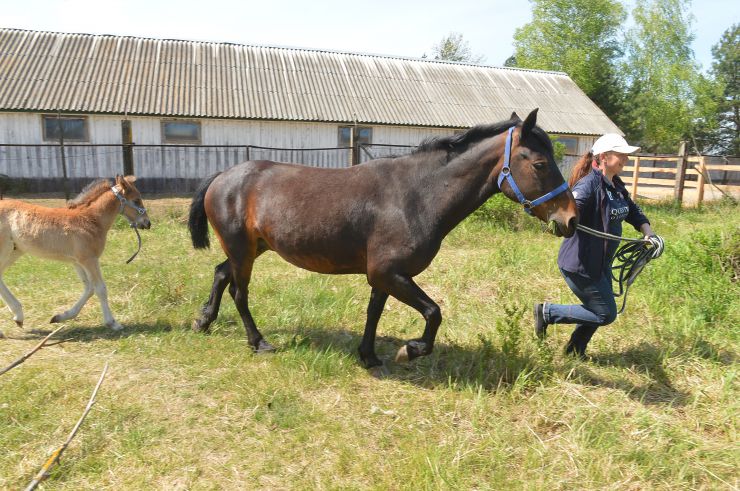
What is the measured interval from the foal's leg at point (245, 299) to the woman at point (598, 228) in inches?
110

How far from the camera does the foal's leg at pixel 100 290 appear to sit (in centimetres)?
505

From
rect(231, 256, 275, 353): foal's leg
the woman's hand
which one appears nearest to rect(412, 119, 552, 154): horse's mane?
the woman's hand

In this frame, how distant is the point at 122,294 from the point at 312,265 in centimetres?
308

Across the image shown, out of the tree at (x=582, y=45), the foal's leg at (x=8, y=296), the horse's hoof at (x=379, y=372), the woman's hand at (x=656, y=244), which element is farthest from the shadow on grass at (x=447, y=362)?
the tree at (x=582, y=45)

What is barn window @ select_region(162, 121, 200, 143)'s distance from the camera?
17.2 m

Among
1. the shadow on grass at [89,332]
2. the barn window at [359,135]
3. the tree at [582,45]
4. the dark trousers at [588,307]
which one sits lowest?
the shadow on grass at [89,332]

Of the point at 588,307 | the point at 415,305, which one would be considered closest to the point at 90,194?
the point at 415,305

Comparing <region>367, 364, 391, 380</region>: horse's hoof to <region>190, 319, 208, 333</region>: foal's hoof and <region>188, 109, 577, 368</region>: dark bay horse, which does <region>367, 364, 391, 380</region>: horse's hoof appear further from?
<region>190, 319, 208, 333</region>: foal's hoof

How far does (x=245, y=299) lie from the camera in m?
4.74

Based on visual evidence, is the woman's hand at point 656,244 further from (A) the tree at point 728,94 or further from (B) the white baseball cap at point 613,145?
(A) the tree at point 728,94

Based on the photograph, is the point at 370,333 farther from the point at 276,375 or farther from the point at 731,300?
the point at 731,300

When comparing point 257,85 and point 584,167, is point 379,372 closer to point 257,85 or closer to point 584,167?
point 584,167

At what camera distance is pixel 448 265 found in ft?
24.4

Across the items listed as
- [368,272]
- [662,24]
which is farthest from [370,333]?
[662,24]
